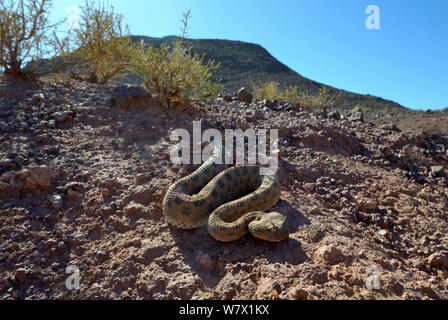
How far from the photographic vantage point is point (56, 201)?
153 inches

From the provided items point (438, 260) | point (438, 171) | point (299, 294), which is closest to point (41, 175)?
point (299, 294)

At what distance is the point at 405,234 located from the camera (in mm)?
3879

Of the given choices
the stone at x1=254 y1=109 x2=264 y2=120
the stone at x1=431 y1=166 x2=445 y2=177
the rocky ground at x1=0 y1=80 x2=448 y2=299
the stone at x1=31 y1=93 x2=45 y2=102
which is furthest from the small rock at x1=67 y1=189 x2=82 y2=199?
the stone at x1=431 y1=166 x2=445 y2=177

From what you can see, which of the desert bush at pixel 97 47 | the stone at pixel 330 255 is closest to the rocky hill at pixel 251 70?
the desert bush at pixel 97 47

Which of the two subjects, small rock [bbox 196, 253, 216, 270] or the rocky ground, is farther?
small rock [bbox 196, 253, 216, 270]

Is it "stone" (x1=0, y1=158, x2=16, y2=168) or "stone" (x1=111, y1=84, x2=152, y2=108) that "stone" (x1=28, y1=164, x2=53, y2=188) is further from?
"stone" (x1=111, y1=84, x2=152, y2=108)

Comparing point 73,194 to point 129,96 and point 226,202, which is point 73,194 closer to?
point 226,202

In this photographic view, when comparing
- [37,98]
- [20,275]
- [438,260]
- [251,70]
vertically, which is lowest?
[20,275]

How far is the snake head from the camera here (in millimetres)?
3123

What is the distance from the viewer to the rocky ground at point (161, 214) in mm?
2906

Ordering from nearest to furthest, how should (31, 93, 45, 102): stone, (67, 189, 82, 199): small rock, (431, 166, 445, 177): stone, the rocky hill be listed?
(67, 189, 82, 199): small rock → (431, 166, 445, 177): stone → (31, 93, 45, 102): stone → the rocky hill

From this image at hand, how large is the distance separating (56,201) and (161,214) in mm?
1292

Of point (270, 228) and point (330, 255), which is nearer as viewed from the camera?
point (330, 255)

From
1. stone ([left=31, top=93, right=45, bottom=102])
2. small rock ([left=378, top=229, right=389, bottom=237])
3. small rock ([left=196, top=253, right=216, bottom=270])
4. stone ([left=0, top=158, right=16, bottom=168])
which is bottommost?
small rock ([left=196, top=253, right=216, bottom=270])
